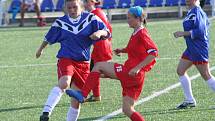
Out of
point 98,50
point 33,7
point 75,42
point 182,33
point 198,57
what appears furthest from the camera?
point 33,7

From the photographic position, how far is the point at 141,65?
25.7 ft

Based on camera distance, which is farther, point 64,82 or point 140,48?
point 64,82

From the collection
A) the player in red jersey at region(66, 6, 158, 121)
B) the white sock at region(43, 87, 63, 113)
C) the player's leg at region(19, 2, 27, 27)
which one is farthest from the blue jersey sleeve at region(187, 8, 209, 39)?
the player's leg at region(19, 2, 27, 27)

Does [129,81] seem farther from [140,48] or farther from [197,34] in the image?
[197,34]

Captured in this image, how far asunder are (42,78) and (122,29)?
40.0 feet

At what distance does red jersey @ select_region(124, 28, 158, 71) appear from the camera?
793cm

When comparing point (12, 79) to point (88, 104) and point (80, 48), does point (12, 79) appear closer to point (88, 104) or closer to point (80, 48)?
point (88, 104)

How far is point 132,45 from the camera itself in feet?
26.2

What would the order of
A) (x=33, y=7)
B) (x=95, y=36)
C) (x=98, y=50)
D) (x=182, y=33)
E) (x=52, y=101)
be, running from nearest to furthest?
(x=95, y=36) < (x=52, y=101) < (x=182, y=33) < (x=98, y=50) < (x=33, y=7)

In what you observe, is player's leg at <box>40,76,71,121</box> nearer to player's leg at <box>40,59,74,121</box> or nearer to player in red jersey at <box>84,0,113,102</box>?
player's leg at <box>40,59,74,121</box>

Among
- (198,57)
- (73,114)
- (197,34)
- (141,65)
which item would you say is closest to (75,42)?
(73,114)

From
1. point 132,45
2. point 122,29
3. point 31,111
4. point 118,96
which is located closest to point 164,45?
point 122,29

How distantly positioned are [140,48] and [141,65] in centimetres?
24

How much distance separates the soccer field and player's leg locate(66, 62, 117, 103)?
1486mm
